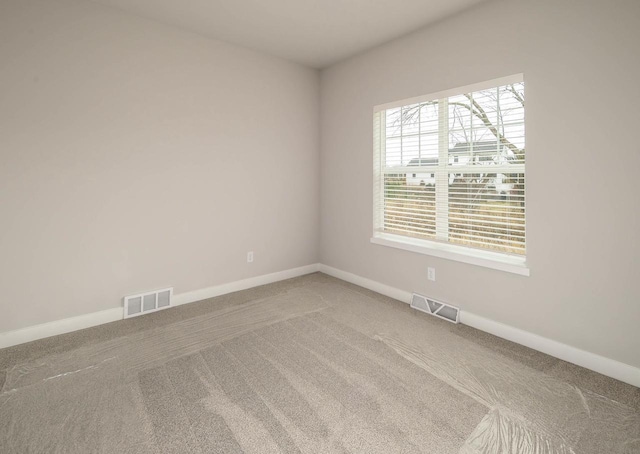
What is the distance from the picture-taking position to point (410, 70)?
3273 millimetres

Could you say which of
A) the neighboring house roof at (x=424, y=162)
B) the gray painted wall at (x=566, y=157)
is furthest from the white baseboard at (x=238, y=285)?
the neighboring house roof at (x=424, y=162)

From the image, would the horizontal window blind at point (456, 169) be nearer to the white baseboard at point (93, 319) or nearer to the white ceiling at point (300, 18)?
the white ceiling at point (300, 18)

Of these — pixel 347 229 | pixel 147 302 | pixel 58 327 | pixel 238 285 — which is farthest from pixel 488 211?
pixel 58 327

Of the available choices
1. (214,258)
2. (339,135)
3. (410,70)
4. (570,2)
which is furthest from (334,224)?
(570,2)

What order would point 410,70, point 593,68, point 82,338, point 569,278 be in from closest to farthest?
point 593,68 → point 569,278 → point 82,338 → point 410,70

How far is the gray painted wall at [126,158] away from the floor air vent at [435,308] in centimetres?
180

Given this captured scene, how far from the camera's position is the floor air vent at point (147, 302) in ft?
9.98

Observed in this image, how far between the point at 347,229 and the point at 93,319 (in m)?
2.82

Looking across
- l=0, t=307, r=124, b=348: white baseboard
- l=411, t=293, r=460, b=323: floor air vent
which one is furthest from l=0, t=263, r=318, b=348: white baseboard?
l=411, t=293, r=460, b=323: floor air vent

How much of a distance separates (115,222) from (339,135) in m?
2.71

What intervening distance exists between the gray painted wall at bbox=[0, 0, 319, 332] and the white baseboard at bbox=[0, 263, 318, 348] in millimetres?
56

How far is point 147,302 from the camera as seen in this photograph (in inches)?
124

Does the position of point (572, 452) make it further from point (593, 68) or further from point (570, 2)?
point (570, 2)

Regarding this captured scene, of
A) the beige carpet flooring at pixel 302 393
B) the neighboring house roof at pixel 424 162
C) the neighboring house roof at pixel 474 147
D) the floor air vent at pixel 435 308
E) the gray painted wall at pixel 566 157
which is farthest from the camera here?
the neighboring house roof at pixel 424 162
